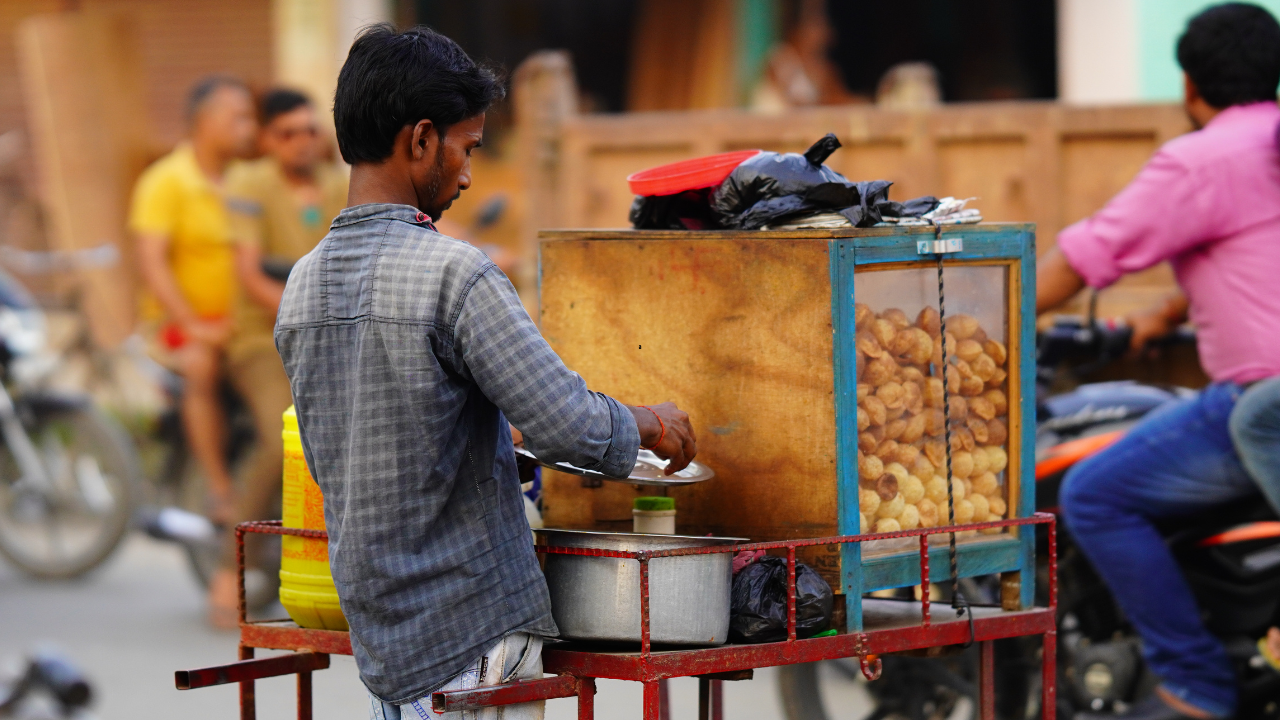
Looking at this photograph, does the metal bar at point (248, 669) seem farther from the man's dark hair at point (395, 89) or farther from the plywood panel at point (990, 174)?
the plywood panel at point (990, 174)

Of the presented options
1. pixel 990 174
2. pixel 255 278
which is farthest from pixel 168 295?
pixel 990 174

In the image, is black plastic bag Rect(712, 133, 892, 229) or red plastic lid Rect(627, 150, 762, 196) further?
red plastic lid Rect(627, 150, 762, 196)

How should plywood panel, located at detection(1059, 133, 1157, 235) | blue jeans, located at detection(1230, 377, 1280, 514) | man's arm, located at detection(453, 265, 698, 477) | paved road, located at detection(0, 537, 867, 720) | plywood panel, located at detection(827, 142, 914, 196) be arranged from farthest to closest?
plywood panel, located at detection(827, 142, 914, 196)
plywood panel, located at detection(1059, 133, 1157, 235)
paved road, located at detection(0, 537, 867, 720)
blue jeans, located at detection(1230, 377, 1280, 514)
man's arm, located at detection(453, 265, 698, 477)

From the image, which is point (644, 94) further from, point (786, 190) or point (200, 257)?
point (786, 190)

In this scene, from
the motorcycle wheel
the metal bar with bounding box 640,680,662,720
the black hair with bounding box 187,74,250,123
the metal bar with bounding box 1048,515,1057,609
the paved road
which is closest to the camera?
the metal bar with bounding box 640,680,662,720

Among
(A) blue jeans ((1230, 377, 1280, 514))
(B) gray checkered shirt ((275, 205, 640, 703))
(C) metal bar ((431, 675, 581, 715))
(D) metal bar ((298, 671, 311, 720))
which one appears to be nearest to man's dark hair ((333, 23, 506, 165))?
(B) gray checkered shirt ((275, 205, 640, 703))

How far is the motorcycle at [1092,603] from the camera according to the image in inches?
149

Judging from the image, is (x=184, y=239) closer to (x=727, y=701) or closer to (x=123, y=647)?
(x=123, y=647)

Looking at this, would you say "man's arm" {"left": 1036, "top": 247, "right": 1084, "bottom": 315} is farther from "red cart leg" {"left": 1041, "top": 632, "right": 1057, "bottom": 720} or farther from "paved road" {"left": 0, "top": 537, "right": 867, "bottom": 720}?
"paved road" {"left": 0, "top": 537, "right": 867, "bottom": 720}

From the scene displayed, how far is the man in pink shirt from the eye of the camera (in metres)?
3.45

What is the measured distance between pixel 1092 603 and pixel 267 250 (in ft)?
12.9

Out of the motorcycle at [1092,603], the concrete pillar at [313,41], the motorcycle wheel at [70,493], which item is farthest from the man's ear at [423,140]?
the concrete pillar at [313,41]

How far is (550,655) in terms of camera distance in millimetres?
2441

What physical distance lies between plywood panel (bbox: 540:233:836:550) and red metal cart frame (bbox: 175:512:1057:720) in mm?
129
